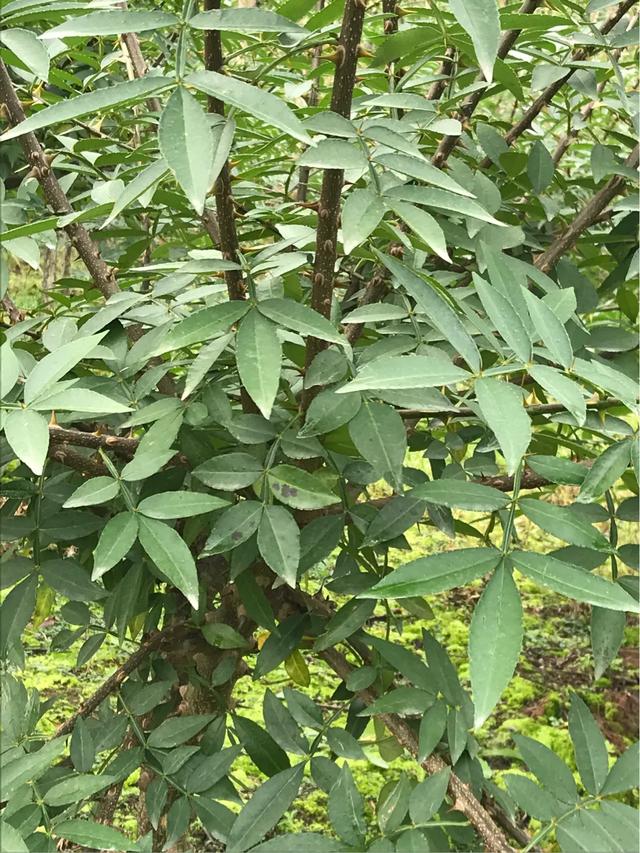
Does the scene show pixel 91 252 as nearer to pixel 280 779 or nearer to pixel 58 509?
pixel 58 509

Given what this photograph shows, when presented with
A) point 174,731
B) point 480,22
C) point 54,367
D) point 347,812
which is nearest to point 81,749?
Result: point 174,731

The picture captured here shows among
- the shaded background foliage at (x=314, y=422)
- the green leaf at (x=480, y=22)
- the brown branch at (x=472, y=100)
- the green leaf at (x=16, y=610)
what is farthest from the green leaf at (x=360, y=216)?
the green leaf at (x=16, y=610)

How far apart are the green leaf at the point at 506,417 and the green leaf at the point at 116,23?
0.22 m

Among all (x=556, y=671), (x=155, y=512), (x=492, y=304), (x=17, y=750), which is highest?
(x=492, y=304)

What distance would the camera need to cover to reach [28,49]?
46 centimetres

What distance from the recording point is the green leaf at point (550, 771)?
20.4 inches

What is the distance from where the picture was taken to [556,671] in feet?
6.91

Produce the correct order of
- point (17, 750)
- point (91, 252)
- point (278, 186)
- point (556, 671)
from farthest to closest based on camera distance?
point (556, 671), point (278, 186), point (91, 252), point (17, 750)

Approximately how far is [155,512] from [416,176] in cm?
24

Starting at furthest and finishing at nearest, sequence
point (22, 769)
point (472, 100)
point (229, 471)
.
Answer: point (472, 100) → point (229, 471) → point (22, 769)

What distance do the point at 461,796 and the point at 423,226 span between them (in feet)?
1.23

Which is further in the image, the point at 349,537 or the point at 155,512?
the point at 349,537

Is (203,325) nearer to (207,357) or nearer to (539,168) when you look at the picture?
(207,357)

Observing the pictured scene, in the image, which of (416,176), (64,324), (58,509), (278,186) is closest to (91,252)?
(64,324)
